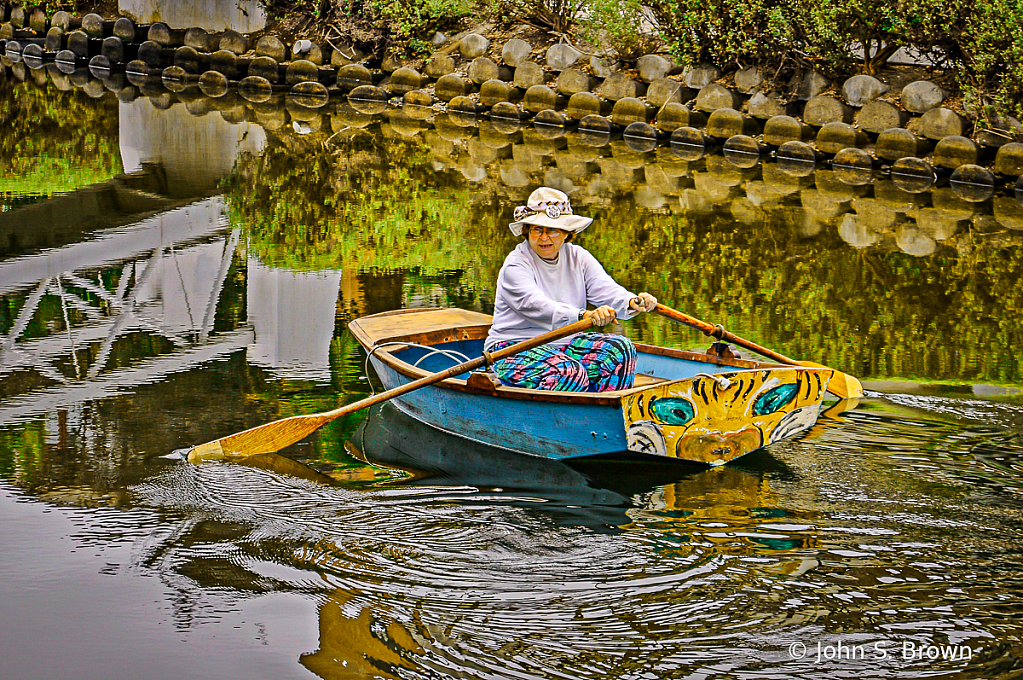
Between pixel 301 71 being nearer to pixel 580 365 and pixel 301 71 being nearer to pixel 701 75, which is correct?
pixel 701 75

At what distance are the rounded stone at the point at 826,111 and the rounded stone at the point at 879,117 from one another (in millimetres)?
264

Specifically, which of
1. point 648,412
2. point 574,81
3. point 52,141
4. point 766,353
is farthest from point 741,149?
point 648,412

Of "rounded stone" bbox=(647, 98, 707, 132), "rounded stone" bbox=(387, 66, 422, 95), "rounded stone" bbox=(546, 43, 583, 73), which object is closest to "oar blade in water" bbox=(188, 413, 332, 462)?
"rounded stone" bbox=(647, 98, 707, 132)

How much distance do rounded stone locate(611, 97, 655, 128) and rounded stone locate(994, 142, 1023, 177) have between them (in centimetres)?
529

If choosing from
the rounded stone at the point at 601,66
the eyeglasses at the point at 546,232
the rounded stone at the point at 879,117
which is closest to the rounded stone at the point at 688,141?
the rounded stone at the point at 601,66

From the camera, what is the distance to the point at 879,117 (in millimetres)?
14289

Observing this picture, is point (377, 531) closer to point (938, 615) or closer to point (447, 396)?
point (447, 396)

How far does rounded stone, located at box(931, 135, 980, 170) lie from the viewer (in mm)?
13302

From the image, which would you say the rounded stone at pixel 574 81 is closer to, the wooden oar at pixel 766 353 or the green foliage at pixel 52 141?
the green foliage at pixel 52 141

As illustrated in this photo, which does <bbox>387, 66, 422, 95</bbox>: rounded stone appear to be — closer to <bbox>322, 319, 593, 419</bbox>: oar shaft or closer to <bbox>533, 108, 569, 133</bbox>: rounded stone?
<bbox>533, 108, 569, 133</bbox>: rounded stone

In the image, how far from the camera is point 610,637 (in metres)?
3.76

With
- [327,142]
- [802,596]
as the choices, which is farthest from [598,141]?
[802,596]

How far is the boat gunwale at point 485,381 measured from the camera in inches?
199

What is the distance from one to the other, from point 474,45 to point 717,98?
196 inches
